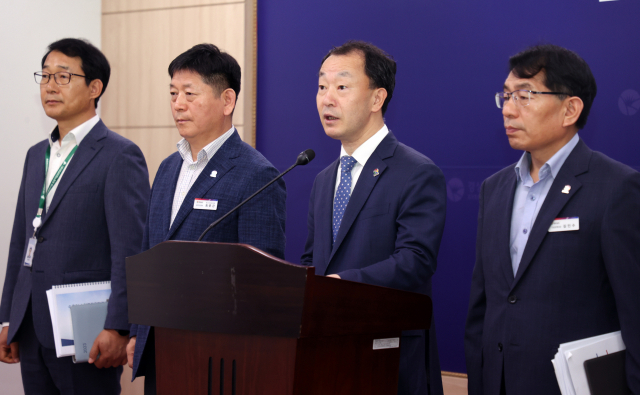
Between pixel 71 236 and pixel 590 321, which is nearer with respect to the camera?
pixel 590 321

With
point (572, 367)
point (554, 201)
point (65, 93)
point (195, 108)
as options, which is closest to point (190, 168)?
point (195, 108)

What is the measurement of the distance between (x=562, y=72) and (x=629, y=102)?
1.59 metres

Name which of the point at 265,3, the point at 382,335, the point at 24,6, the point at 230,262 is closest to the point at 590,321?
the point at 382,335

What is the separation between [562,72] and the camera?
6.36 ft

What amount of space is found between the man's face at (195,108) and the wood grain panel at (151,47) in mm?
2093

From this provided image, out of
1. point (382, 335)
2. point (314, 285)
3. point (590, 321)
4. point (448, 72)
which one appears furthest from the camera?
point (448, 72)

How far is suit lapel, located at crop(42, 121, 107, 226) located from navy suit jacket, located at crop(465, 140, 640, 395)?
1.72 metres

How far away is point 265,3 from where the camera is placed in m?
4.25

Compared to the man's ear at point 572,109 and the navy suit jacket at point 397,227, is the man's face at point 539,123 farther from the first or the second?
the navy suit jacket at point 397,227

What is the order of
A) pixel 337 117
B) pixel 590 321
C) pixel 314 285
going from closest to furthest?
pixel 314 285 < pixel 590 321 < pixel 337 117

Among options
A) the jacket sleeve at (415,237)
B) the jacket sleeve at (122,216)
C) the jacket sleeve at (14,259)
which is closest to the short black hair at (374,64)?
the jacket sleeve at (415,237)

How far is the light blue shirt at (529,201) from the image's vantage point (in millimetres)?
1892

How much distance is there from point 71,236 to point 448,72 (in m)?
2.46

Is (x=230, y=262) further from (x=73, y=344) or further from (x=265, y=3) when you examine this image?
(x=265, y=3)
